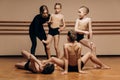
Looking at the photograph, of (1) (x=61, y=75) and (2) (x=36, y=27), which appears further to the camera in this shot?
(2) (x=36, y=27)

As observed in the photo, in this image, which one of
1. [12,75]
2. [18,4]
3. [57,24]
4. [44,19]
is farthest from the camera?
[18,4]

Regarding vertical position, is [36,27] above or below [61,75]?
above

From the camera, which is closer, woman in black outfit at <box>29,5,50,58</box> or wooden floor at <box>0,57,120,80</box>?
wooden floor at <box>0,57,120,80</box>

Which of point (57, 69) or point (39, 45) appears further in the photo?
point (39, 45)

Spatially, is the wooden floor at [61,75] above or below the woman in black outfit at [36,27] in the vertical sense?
below

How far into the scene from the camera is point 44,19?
6254 millimetres

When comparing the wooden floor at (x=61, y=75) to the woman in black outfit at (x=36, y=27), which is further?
the woman in black outfit at (x=36, y=27)

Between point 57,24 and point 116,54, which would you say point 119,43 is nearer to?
point 116,54

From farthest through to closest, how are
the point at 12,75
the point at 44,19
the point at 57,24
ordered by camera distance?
the point at 57,24, the point at 44,19, the point at 12,75

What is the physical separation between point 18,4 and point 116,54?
2868 millimetres

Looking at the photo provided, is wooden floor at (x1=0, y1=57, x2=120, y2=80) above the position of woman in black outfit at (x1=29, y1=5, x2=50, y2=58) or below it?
below

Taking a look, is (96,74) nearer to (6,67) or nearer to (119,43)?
(6,67)

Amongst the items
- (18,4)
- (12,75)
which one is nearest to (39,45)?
(18,4)

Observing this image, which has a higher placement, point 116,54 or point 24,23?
point 24,23
